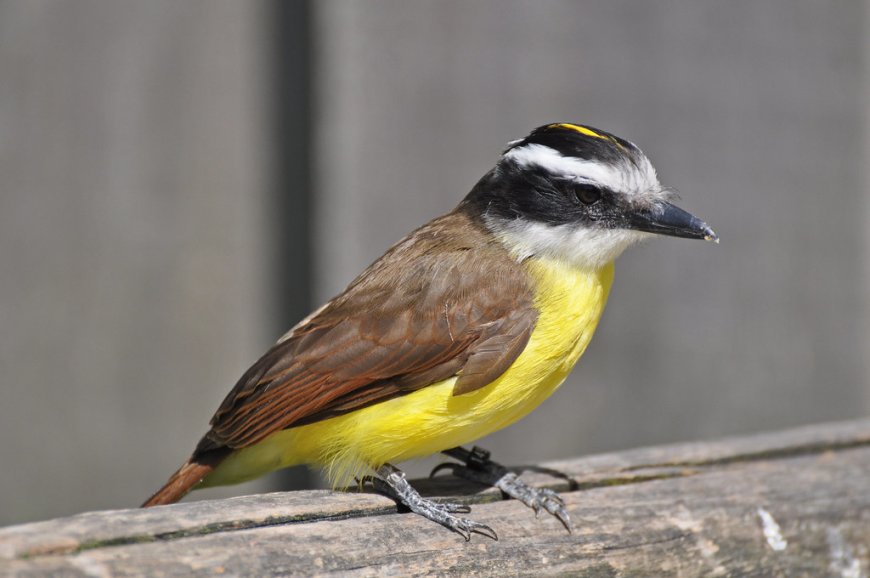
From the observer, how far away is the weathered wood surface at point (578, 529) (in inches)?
93.7

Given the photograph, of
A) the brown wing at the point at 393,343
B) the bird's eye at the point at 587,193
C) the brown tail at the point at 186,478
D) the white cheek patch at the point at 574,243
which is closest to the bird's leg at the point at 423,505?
the brown wing at the point at 393,343

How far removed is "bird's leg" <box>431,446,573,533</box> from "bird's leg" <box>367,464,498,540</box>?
9.5 inches

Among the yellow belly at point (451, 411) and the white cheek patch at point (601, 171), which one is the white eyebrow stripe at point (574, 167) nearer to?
the white cheek patch at point (601, 171)

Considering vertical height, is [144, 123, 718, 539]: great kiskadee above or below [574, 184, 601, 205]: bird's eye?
below

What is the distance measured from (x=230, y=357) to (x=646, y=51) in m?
2.82

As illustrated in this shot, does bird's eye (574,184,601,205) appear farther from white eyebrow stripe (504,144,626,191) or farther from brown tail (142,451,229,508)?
brown tail (142,451,229,508)

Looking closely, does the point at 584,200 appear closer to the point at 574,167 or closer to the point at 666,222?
the point at 574,167

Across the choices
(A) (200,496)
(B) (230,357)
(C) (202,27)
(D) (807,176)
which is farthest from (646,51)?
(A) (200,496)

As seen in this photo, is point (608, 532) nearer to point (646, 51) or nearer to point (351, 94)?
point (351, 94)

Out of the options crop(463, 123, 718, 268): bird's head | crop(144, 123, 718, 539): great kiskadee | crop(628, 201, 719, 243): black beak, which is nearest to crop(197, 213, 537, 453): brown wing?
crop(144, 123, 718, 539): great kiskadee

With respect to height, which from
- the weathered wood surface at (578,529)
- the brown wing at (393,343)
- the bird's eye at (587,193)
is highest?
the bird's eye at (587,193)

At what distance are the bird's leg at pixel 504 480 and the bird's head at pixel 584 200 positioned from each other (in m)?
0.72

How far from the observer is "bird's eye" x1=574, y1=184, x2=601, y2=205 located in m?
3.59

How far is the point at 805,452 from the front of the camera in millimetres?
4078
